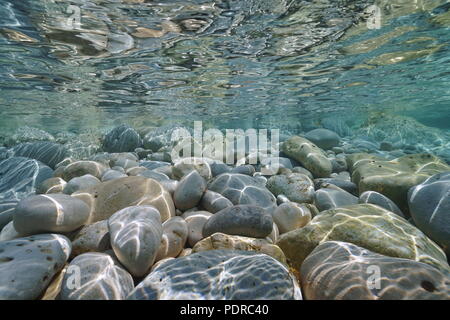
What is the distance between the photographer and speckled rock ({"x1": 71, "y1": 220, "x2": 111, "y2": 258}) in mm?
3084

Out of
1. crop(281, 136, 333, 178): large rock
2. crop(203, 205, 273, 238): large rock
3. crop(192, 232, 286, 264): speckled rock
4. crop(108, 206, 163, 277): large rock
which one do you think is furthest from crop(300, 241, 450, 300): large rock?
crop(281, 136, 333, 178): large rock

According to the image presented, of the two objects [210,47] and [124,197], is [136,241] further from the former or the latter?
[210,47]

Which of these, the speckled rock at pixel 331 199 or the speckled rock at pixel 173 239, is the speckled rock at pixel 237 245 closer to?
the speckled rock at pixel 173 239

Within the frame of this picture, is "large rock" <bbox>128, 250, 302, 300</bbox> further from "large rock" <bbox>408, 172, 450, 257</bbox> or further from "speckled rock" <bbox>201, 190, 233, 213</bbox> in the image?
"large rock" <bbox>408, 172, 450, 257</bbox>

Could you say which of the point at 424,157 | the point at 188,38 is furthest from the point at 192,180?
the point at 424,157

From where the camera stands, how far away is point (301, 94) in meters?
15.9

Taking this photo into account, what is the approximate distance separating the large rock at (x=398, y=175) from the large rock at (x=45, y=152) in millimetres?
10591

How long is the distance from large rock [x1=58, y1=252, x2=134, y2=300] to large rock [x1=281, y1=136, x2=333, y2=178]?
251 inches

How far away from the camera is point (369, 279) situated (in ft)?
7.04

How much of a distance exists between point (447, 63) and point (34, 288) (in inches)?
695

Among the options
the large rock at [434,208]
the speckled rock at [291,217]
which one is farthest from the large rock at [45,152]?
the large rock at [434,208]

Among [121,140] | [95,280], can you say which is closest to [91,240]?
[95,280]

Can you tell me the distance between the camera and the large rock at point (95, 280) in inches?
88.0
